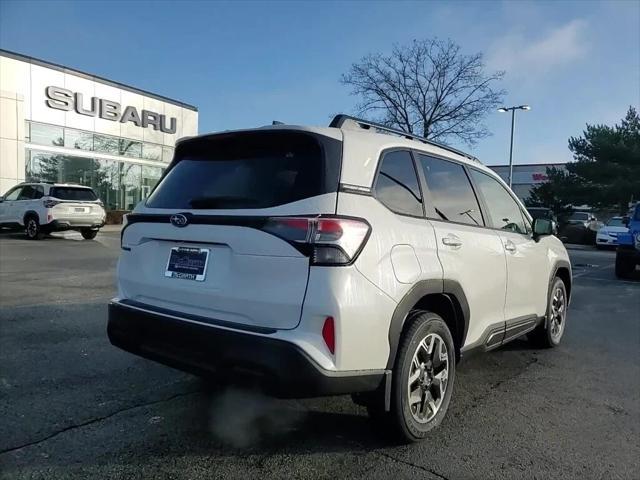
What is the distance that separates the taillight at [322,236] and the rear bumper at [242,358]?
484mm

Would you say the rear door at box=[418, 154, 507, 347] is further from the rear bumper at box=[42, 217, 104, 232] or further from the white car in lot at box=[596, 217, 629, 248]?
the white car in lot at box=[596, 217, 629, 248]

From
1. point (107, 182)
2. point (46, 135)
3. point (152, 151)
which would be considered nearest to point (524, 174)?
point (152, 151)

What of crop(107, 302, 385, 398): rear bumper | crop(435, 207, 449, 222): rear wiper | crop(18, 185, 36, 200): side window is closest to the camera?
crop(107, 302, 385, 398): rear bumper

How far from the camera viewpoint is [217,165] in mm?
3391

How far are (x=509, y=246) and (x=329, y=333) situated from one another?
2.37 meters

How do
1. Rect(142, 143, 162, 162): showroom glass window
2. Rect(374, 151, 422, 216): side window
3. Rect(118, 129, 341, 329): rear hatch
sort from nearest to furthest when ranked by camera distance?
Rect(118, 129, 341, 329): rear hatch → Rect(374, 151, 422, 216): side window → Rect(142, 143, 162, 162): showroom glass window

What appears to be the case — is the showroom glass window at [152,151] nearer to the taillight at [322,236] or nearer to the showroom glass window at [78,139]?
the showroom glass window at [78,139]

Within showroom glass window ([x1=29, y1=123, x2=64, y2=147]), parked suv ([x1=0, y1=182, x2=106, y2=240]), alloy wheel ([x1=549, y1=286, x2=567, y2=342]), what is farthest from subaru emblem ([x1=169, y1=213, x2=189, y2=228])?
showroom glass window ([x1=29, y1=123, x2=64, y2=147])

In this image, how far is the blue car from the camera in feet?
39.4

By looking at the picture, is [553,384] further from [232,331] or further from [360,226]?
[232,331]

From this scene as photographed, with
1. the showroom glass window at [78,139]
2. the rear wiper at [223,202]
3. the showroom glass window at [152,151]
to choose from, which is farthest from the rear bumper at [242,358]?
the showroom glass window at [152,151]

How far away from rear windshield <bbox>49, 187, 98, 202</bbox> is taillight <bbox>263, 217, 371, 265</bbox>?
1578 centimetres

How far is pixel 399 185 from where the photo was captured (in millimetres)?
3373

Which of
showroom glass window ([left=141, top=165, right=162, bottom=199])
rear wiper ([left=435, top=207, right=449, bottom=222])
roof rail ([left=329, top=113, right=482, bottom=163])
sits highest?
showroom glass window ([left=141, top=165, right=162, bottom=199])
